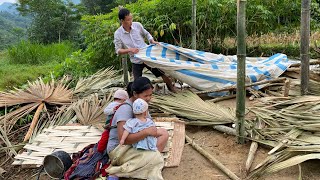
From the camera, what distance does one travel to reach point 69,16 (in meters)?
18.9

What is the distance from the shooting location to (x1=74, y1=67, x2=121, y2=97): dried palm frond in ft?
16.6

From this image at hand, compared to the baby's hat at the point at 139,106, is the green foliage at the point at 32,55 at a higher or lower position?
lower

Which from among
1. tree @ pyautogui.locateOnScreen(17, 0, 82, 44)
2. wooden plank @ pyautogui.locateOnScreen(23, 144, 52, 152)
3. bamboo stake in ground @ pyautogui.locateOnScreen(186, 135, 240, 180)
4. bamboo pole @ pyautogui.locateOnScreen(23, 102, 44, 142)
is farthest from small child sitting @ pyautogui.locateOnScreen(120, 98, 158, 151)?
tree @ pyautogui.locateOnScreen(17, 0, 82, 44)

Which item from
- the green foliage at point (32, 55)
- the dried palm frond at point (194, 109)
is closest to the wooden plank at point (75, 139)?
the dried palm frond at point (194, 109)

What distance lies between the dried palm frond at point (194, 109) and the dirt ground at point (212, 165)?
133 mm

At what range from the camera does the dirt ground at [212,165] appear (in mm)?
2588

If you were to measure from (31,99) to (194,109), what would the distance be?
2333mm

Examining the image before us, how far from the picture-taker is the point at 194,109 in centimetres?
377

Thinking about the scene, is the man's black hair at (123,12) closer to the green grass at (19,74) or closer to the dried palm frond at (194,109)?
the dried palm frond at (194,109)

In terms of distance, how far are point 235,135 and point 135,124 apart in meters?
1.21

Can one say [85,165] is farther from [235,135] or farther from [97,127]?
[235,135]

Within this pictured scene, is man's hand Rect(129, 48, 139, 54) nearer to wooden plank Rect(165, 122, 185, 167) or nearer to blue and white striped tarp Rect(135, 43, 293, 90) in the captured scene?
blue and white striped tarp Rect(135, 43, 293, 90)

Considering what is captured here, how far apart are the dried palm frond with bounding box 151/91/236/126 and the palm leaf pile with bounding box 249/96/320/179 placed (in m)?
0.34

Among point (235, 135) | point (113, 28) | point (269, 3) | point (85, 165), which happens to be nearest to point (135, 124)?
point (85, 165)
